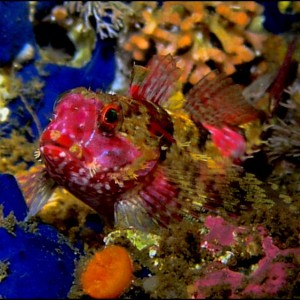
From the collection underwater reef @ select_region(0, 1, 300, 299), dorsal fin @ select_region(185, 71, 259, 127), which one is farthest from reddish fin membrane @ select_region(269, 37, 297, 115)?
dorsal fin @ select_region(185, 71, 259, 127)

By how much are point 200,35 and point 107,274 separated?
3387 millimetres

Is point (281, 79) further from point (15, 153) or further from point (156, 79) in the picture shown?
point (15, 153)

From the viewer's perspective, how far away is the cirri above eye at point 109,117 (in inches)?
117

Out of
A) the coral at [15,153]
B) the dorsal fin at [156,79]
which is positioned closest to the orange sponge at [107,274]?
the dorsal fin at [156,79]

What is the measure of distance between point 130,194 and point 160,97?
1041 mm

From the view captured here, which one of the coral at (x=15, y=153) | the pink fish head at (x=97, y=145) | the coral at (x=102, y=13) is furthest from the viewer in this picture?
the coral at (x=102, y=13)

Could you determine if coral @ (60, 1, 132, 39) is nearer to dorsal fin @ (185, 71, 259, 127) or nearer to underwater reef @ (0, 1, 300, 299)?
underwater reef @ (0, 1, 300, 299)

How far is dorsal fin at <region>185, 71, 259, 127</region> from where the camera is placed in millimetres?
4008

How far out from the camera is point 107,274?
232 cm

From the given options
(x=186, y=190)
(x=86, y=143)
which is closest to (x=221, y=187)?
(x=186, y=190)

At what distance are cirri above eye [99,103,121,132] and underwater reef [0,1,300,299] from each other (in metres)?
0.01

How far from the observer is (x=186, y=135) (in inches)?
145

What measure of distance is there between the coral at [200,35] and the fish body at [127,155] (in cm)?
123

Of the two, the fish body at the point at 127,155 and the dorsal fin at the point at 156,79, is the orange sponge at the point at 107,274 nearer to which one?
the fish body at the point at 127,155
